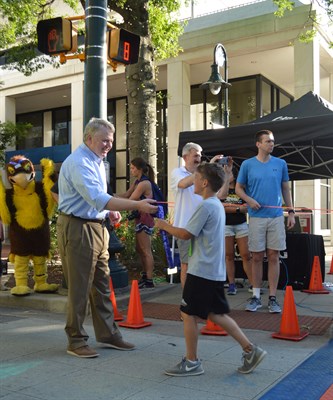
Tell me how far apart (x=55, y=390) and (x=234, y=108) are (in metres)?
19.1

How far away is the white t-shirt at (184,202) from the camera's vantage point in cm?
525

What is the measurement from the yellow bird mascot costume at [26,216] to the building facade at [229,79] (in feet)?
25.3

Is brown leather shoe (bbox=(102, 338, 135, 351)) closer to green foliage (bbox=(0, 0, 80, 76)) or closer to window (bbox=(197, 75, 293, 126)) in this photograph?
green foliage (bbox=(0, 0, 80, 76))

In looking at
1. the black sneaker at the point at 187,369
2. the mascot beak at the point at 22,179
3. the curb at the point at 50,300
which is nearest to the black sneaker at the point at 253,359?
the black sneaker at the point at 187,369

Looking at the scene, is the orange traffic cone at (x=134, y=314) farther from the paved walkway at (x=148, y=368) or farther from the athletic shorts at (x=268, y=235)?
the athletic shorts at (x=268, y=235)

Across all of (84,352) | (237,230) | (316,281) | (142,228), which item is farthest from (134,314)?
(316,281)

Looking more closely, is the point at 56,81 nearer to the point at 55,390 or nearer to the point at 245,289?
the point at 245,289

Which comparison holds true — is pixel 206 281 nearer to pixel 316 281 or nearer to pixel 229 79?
pixel 316 281

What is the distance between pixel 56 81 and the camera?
905 inches

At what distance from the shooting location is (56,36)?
7.29m

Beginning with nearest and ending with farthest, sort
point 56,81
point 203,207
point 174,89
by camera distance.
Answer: point 203,207
point 174,89
point 56,81

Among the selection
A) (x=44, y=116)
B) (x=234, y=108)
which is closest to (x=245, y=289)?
(x=234, y=108)

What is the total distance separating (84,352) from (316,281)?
173 inches

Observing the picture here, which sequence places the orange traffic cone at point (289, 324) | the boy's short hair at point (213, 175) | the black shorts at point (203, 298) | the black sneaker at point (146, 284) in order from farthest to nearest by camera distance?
the black sneaker at point (146, 284) < the orange traffic cone at point (289, 324) < the boy's short hair at point (213, 175) < the black shorts at point (203, 298)
